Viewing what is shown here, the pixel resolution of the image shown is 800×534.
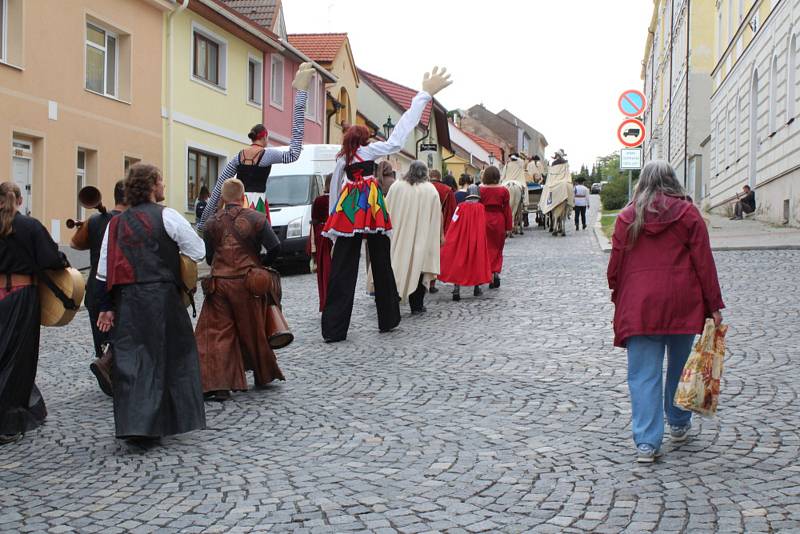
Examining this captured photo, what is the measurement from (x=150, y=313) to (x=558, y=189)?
2285 centimetres

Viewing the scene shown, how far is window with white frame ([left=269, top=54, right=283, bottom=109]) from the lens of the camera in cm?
3203

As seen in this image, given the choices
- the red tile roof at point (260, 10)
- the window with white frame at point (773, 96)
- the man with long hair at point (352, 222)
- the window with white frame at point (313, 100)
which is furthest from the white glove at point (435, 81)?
the window with white frame at point (313, 100)

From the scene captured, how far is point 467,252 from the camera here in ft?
44.2

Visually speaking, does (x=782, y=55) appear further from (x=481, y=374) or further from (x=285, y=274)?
(x=481, y=374)

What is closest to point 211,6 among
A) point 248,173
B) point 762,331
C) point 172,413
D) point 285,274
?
point 285,274

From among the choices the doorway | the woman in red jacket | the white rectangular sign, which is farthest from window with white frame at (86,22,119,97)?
the woman in red jacket

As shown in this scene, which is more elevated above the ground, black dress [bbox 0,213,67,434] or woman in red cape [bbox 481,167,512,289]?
woman in red cape [bbox 481,167,512,289]

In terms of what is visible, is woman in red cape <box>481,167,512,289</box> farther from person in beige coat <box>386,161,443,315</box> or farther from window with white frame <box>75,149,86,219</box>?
window with white frame <box>75,149,86,219</box>

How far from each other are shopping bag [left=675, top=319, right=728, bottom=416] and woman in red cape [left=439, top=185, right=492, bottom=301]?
813cm

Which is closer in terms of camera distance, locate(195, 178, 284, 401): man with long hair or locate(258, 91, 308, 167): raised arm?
locate(195, 178, 284, 401): man with long hair

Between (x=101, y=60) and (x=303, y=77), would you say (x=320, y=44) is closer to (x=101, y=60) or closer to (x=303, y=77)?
(x=101, y=60)

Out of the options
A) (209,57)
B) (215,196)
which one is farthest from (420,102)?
(209,57)

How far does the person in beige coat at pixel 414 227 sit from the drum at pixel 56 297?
5972 mm

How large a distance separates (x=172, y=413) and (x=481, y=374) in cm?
283
